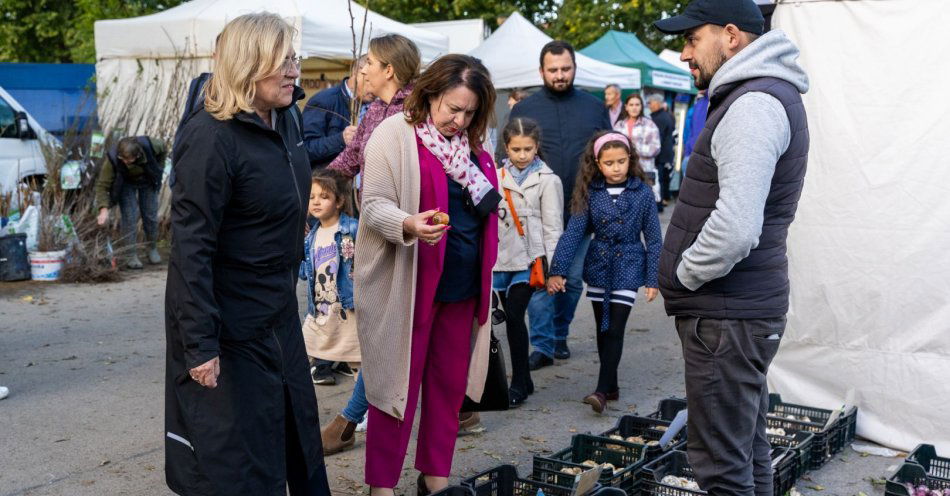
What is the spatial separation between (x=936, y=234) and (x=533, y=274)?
2.19 meters

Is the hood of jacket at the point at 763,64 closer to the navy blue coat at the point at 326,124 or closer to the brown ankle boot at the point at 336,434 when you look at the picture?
the brown ankle boot at the point at 336,434

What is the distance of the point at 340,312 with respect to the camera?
18.8 feet

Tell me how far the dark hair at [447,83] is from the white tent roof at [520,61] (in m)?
13.1

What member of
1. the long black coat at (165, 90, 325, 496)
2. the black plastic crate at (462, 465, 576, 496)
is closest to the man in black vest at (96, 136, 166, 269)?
the black plastic crate at (462, 465, 576, 496)

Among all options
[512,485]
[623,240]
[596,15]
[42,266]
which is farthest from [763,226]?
[596,15]

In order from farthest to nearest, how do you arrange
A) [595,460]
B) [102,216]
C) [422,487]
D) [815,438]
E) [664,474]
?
[102,216] → [815,438] → [595,460] → [664,474] → [422,487]

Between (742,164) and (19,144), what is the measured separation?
35.0 ft

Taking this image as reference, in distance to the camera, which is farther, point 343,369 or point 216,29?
point 216,29

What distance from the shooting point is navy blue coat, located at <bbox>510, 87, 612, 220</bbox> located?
22.0 feet

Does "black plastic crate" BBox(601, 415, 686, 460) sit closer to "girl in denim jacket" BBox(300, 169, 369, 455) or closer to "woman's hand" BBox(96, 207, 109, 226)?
"girl in denim jacket" BBox(300, 169, 369, 455)

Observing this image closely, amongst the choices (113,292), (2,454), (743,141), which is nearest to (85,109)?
(113,292)

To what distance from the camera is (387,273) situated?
395 cm

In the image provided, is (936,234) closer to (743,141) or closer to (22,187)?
(743,141)

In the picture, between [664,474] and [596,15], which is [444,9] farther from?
[664,474]
